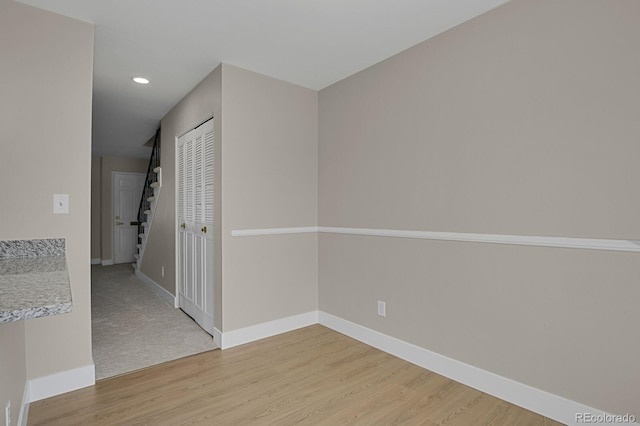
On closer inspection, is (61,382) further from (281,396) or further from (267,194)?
(267,194)

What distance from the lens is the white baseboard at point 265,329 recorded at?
2.82 m

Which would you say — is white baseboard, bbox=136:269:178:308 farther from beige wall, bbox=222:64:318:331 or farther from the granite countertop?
the granite countertop

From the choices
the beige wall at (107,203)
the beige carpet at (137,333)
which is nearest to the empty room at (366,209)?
the beige carpet at (137,333)

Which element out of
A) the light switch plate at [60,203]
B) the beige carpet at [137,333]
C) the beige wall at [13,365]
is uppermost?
the light switch plate at [60,203]

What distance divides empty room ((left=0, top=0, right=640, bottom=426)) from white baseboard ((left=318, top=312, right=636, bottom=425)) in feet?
0.04

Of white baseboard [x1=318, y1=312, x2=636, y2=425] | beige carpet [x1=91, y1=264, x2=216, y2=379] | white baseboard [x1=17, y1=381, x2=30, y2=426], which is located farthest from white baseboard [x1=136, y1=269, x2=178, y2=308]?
white baseboard [x1=318, y1=312, x2=636, y2=425]

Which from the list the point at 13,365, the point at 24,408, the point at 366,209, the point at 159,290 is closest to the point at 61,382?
the point at 24,408

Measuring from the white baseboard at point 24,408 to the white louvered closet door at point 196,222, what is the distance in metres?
1.33

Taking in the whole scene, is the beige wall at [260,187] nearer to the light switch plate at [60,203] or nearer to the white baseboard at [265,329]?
the white baseboard at [265,329]

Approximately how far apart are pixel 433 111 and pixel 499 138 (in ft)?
1.77

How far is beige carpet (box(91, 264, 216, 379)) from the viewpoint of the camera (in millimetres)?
2574

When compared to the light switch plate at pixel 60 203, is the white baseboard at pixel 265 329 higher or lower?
lower

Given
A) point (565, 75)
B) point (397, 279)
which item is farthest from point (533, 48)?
point (397, 279)

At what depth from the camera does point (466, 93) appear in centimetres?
222
